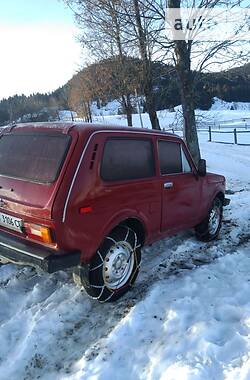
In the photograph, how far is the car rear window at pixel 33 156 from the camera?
4.11 metres

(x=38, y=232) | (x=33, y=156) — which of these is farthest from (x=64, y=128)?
(x=38, y=232)

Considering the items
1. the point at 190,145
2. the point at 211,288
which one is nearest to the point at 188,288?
the point at 211,288

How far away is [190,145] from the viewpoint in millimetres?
11188

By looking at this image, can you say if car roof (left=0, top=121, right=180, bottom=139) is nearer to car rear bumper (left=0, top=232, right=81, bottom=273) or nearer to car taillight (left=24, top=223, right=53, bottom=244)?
car taillight (left=24, top=223, right=53, bottom=244)

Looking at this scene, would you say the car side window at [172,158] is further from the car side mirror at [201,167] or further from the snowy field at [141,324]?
the snowy field at [141,324]

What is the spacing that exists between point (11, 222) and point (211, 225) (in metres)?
3.42

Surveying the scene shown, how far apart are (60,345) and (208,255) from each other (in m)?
2.73

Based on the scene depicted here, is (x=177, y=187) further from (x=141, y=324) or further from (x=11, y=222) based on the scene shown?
(x=11, y=222)

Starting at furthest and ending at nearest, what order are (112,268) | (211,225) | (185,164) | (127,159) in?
1. (211,225)
2. (185,164)
3. (127,159)
4. (112,268)

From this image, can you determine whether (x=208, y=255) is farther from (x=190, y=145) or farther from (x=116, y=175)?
(x=190, y=145)

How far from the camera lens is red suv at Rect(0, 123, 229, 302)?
3.94m

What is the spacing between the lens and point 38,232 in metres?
4.01

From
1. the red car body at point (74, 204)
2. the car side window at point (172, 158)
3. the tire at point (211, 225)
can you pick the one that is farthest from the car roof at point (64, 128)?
the tire at point (211, 225)

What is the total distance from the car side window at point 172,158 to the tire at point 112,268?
3.62 feet
